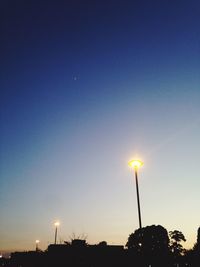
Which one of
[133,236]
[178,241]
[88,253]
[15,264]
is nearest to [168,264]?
[88,253]

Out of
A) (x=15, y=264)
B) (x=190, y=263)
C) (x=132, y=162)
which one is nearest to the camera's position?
(x=132, y=162)

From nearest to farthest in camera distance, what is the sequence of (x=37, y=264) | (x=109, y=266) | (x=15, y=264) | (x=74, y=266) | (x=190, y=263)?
(x=74, y=266) < (x=109, y=266) < (x=37, y=264) < (x=190, y=263) < (x=15, y=264)

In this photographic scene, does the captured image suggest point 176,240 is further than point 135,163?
Yes

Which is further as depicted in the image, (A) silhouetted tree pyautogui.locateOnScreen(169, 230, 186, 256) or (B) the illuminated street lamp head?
(A) silhouetted tree pyautogui.locateOnScreen(169, 230, 186, 256)

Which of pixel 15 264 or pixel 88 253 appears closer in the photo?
pixel 88 253

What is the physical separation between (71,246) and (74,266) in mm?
1721

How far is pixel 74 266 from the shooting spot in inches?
942

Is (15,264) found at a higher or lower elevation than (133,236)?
lower

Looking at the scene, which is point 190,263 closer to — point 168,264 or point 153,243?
point 168,264

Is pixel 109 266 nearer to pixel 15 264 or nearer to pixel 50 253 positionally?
pixel 50 253

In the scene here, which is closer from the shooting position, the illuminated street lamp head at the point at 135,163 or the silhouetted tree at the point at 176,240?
the illuminated street lamp head at the point at 135,163

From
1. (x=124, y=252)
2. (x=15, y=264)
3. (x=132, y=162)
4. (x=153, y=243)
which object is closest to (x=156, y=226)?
(x=153, y=243)

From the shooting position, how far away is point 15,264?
42.2 m

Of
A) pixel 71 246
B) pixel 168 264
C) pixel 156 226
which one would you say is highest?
pixel 156 226
